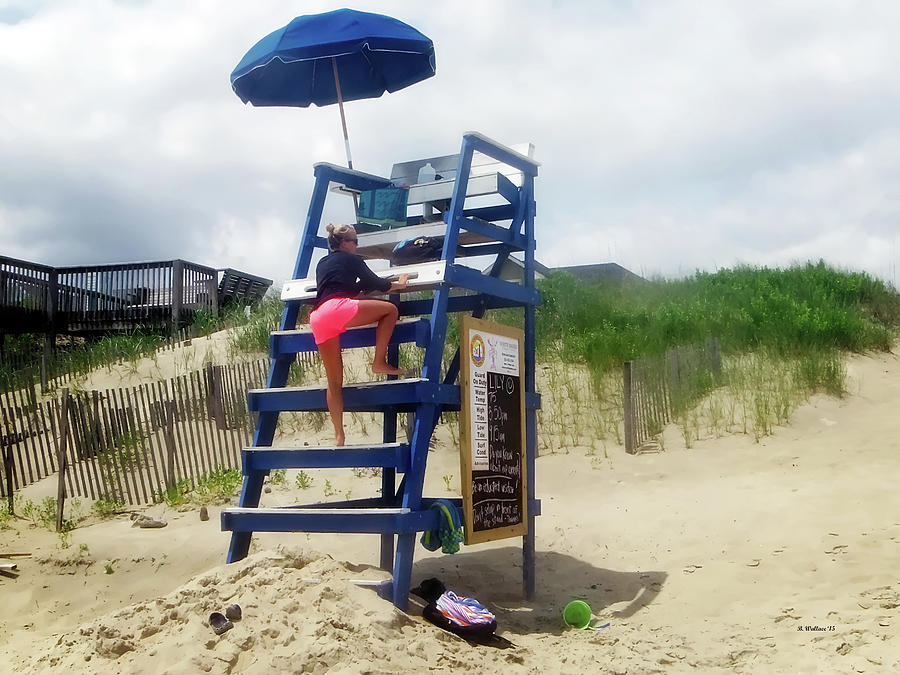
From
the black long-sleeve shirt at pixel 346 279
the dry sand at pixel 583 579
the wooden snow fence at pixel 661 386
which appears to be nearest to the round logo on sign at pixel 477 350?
the black long-sleeve shirt at pixel 346 279

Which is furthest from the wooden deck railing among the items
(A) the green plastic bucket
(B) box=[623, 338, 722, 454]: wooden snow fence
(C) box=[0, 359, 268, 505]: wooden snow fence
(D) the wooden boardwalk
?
(A) the green plastic bucket

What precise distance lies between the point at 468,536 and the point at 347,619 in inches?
47.3

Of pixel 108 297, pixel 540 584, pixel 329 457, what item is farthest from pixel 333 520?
pixel 108 297

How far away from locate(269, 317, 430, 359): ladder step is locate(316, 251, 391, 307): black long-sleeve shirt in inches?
8.9

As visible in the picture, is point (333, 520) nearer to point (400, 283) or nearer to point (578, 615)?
point (400, 283)

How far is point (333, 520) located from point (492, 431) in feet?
3.95

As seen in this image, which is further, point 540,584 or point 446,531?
point 540,584

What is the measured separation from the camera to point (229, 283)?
18.1m

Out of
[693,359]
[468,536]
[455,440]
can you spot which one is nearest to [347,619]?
[468,536]

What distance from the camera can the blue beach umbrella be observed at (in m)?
6.08

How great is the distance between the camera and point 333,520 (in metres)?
4.79

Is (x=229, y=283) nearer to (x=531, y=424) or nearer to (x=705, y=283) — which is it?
(x=705, y=283)

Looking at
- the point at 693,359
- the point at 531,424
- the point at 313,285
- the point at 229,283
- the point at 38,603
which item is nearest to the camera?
the point at 313,285

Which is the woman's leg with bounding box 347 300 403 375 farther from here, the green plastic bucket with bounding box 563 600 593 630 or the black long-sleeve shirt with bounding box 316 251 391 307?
the green plastic bucket with bounding box 563 600 593 630
